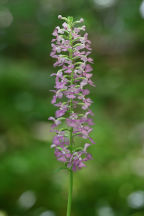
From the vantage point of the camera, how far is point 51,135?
20.5 ft

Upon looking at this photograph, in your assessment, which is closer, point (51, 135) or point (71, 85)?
point (71, 85)

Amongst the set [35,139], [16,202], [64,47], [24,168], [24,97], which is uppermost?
[24,97]

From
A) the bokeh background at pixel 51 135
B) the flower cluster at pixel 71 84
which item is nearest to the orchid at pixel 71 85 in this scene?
the flower cluster at pixel 71 84

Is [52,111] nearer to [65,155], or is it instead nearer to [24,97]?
[24,97]

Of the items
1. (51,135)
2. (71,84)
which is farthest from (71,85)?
(51,135)

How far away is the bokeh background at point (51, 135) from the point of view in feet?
13.2

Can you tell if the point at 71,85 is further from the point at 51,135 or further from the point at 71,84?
the point at 51,135

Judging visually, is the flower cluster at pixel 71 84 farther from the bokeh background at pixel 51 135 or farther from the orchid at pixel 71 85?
the bokeh background at pixel 51 135

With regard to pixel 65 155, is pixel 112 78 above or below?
above

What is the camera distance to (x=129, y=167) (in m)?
4.91

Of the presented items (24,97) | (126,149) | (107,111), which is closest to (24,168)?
(126,149)

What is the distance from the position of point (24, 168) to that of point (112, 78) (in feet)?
23.2

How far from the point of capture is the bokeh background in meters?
4.01

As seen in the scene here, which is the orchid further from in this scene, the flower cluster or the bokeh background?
the bokeh background
